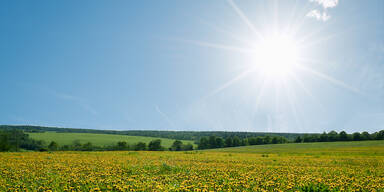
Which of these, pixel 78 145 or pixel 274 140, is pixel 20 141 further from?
pixel 274 140

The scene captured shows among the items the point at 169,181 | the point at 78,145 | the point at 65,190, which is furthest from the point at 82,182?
the point at 78,145

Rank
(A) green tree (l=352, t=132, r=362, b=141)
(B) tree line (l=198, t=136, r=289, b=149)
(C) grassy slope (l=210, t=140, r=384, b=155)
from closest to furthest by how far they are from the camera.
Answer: (C) grassy slope (l=210, t=140, r=384, b=155) < (A) green tree (l=352, t=132, r=362, b=141) < (B) tree line (l=198, t=136, r=289, b=149)

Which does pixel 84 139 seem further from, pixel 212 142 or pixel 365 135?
pixel 365 135

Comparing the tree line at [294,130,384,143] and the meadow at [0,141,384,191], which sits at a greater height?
the meadow at [0,141,384,191]

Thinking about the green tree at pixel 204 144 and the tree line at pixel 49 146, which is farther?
the green tree at pixel 204 144

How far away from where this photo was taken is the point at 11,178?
9.56 metres

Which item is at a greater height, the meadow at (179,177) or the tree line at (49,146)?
the meadow at (179,177)

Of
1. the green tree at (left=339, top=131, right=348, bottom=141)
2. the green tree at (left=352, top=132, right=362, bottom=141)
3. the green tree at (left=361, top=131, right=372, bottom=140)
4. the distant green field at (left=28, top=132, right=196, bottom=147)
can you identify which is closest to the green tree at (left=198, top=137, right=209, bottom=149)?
the distant green field at (left=28, top=132, right=196, bottom=147)

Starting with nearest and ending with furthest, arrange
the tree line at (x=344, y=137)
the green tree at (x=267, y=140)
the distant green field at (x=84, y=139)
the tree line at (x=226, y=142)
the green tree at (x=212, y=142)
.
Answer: the tree line at (x=344, y=137)
the distant green field at (x=84, y=139)
the tree line at (x=226, y=142)
the green tree at (x=212, y=142)
the green tree at (x=267, y=140)

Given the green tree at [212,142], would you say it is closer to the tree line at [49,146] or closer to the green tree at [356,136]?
the tree line at [49,146]

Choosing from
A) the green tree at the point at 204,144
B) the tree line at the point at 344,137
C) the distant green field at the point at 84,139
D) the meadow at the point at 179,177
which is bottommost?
the green tree at the point at 204,144

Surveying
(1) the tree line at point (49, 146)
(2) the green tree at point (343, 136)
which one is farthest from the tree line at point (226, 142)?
(2) the green tree at point (343, 136)

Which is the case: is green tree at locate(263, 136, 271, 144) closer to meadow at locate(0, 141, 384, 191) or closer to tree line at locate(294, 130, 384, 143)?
tree line at locate(294, 130, 384, 143)

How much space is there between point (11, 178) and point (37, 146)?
→ 106871 mm
